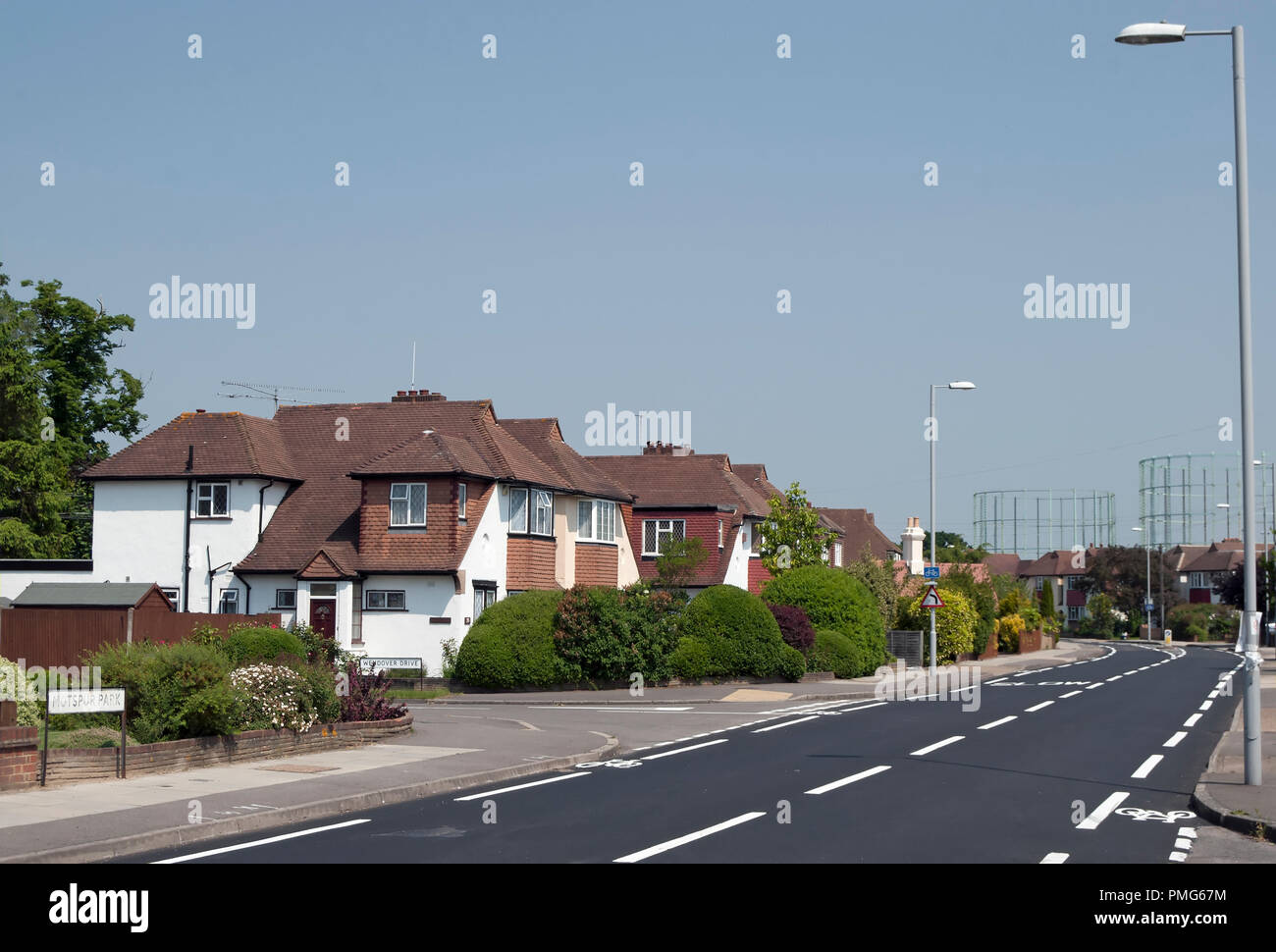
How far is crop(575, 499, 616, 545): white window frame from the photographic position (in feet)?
148

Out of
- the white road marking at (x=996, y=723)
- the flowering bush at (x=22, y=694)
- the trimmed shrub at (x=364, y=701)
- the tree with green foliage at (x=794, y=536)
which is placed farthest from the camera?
the tree with green foliage at (x=794, y=536)

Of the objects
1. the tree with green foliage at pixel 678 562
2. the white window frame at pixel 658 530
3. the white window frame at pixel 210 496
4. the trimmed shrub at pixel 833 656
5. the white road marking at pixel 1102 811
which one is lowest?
the trimmed shrub at pixel 833 656

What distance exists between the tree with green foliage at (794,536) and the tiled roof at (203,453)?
1869 centimetres

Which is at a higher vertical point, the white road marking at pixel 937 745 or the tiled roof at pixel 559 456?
the tiled roof at pixel 559 456

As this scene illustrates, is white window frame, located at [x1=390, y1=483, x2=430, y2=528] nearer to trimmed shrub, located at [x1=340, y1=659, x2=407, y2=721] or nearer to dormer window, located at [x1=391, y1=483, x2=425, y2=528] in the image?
dormer window, located at [x1=391, y1=483, x2=425, y2=528]

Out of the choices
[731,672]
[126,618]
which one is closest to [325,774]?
[126,618]

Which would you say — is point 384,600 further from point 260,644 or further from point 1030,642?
point 1030,642

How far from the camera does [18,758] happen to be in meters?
14.8

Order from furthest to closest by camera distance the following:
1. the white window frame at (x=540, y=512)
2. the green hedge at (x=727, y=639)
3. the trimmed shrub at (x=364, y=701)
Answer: the white window frame at (x=540, y=512), the green hedge at (x=727, y=639), the trimmed shrub at (x=364, y=701)

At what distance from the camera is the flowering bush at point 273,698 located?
61.8ft

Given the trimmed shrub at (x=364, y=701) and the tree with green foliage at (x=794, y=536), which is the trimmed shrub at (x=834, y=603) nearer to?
the tree with green foliage at (x=794, y=536)

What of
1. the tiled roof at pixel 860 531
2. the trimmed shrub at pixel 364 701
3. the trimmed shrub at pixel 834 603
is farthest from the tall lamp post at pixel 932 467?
the tiled roof at pixel 860 531

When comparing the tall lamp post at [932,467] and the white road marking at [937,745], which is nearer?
the white road marking at [937,745]

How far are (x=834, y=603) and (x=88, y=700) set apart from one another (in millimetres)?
29878
